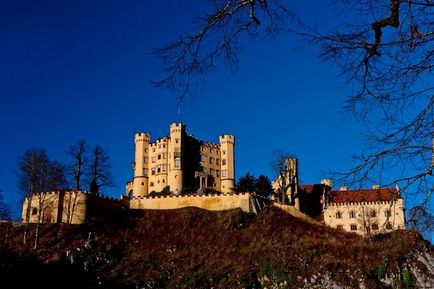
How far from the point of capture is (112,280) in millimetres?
39844

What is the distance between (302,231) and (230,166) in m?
31.6

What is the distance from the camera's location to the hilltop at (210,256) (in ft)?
128

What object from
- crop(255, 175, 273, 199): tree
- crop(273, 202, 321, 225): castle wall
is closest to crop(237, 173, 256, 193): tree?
crop(255, 175, 273, 199): tree

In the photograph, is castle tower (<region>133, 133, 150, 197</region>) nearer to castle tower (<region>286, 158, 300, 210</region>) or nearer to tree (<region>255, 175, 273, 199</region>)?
tree (<region>255, 175, 273, 199</region>)

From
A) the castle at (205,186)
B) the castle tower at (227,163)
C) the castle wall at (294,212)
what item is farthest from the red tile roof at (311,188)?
the castle wall at (294,212)

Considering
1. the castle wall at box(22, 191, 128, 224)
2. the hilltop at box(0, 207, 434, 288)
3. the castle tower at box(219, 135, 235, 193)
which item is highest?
the castle tower at box(219, 135, 235, 193)

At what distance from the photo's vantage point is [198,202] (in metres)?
59.8

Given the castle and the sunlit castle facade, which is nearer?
the castle

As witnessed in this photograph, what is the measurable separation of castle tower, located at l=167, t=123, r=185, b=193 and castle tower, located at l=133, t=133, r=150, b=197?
4.56 m

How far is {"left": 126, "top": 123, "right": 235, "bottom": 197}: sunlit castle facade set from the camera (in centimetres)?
7675

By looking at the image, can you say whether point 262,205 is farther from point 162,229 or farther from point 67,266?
point 67,266

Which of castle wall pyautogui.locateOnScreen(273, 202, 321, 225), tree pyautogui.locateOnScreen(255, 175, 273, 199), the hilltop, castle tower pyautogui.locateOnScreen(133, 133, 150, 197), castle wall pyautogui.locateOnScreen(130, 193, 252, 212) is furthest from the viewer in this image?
castle tower pyautogui.locateOnScreen(133, 133, 150, 197)

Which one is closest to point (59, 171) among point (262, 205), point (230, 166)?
point (262, 205)

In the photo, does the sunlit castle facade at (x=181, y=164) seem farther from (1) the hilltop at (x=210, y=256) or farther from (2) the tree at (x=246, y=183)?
(1) the hilltop at (x=210, y=256)
